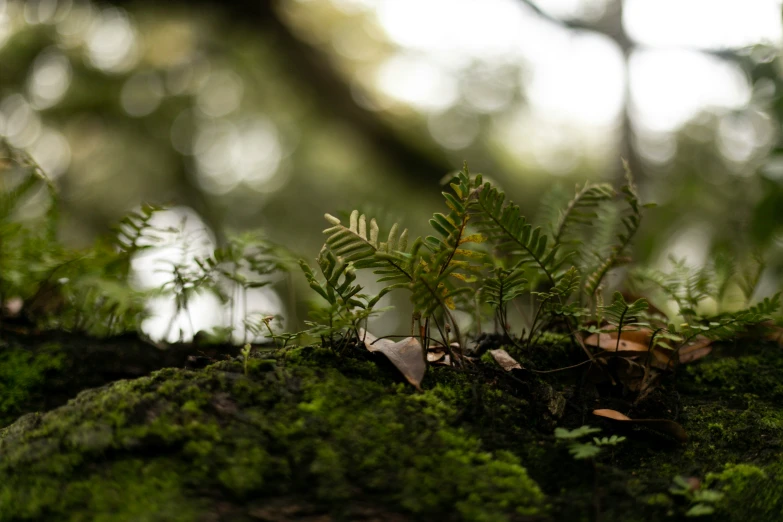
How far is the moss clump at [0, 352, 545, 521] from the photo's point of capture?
1.11 meters

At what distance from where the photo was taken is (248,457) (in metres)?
1.17

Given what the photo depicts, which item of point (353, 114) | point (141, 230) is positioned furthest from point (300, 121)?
point (141, 230)

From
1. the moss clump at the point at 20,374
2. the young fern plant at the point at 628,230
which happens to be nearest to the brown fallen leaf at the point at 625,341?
the young fern plant at the point at 628,230

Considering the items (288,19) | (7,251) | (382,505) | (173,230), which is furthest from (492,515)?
(288,19)

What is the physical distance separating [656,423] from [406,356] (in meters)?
0.73

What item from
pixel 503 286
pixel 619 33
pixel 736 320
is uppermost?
pixel 619 33

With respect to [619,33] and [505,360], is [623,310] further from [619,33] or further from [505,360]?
[619,33]

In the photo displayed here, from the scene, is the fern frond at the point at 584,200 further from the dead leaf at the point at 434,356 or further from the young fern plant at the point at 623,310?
the dead leaf at the point at 434,356

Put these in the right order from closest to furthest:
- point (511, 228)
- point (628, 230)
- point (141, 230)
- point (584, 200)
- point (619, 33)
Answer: point (511, 228) < point (628, 230) < point (584, 200) < point (141, 230) < point (619, 33)

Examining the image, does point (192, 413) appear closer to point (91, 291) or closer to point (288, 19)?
point (91, 291)

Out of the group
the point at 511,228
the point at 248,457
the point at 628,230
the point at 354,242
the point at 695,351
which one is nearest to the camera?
the point at 248,457

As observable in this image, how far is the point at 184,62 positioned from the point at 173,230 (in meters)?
7.82

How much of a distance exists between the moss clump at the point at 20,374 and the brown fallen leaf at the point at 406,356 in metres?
1.37

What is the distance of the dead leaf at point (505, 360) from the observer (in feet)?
5.26
